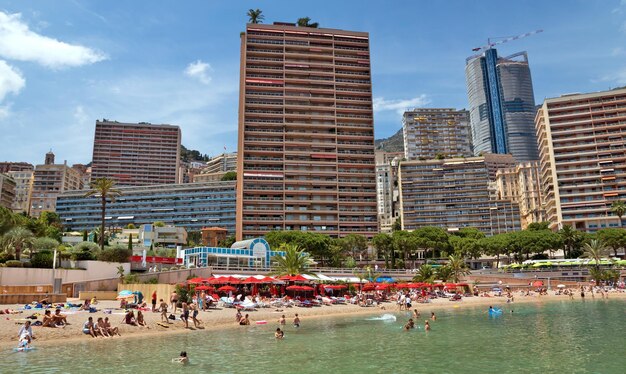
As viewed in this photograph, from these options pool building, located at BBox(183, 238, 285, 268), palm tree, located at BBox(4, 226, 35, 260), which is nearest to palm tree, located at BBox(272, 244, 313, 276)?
pool building, located at BBox(183, 238, 285, 268)

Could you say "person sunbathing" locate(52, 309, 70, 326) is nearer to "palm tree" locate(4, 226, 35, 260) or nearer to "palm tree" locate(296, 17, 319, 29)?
"palm tree" locate(4, 226, 35, 260)

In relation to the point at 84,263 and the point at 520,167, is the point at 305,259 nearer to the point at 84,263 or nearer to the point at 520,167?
the point at 84,263

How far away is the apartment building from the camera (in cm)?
15925

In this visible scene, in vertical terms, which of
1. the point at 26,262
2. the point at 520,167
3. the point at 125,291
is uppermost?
the point at 520,167

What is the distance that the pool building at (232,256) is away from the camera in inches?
2645

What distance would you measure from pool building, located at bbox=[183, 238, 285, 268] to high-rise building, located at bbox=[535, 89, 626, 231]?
8577 centimetres

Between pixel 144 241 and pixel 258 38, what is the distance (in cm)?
5944

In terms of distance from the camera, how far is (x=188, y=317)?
3431cm

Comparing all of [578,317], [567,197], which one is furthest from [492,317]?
[567,197]

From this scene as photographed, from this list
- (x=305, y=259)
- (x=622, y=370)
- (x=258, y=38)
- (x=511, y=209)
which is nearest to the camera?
(x=622, y=370)

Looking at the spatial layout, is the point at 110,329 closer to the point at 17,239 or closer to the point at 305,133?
the point at 17,239

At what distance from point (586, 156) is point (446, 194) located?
47.0 metres

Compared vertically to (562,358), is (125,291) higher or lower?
higher

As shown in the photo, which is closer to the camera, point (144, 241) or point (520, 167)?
point (144, 241)
